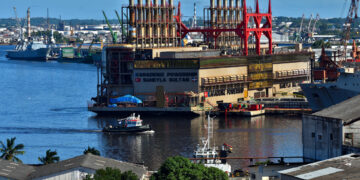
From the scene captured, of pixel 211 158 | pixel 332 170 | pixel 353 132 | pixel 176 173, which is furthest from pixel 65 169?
pixel 353 132

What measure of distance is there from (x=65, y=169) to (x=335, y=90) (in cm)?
4015

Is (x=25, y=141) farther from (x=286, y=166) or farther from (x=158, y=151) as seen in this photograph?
(x=286, y=166)

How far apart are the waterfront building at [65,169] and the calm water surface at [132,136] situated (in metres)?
13.5

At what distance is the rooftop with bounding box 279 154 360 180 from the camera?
48.8 metres

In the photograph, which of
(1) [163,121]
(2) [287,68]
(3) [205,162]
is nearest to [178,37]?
(2) [287,68]

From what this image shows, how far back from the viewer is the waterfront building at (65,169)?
55562 mm

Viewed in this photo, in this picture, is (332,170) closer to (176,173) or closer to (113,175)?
(176,173)

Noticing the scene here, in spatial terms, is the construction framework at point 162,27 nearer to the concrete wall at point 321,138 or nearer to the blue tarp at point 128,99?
the blue tarp at point 128,99

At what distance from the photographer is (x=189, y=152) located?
79688 mm

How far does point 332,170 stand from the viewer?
164ft

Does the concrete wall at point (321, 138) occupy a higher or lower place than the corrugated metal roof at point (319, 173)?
higher

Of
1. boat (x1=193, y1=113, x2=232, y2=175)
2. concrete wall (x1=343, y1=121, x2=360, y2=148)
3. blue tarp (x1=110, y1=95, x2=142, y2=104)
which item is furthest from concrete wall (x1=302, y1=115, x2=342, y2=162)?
blue tarp (x1=110, y1=95, x2=142, y2=104)

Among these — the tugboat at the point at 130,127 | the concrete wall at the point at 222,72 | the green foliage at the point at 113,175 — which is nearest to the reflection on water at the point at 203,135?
the tugboat at the point at 130,127

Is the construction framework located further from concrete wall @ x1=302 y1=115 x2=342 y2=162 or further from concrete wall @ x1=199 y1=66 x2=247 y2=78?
concrete wall @ x1=302 y1=115 x2=342 y2=162
